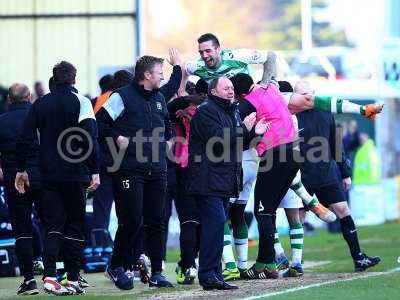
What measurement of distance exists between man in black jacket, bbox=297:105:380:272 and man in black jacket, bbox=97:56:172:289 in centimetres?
231

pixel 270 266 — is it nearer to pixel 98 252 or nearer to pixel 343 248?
pixel 98 252

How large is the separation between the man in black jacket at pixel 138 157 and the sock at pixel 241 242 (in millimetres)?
1318

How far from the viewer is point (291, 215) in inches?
681

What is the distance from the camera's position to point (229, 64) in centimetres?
1616

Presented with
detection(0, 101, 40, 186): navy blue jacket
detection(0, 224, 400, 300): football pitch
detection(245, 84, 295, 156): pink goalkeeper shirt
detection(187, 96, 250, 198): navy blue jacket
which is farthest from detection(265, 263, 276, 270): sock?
detection(0, 101, 40, 186): navy blue jacket

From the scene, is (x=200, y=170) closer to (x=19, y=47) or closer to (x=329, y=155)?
(x=329, y=155)

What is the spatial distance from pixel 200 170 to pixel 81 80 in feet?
66.1

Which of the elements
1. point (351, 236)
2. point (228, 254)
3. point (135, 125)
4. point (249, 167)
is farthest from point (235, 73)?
point (351, 236)

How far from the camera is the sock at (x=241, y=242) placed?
53.6 feet

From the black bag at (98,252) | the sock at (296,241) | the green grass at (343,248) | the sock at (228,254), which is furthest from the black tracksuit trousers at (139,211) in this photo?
the black bag at (98,252)

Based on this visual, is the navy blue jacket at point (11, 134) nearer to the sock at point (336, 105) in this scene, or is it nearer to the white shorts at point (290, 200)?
the sock at point (336, 105)

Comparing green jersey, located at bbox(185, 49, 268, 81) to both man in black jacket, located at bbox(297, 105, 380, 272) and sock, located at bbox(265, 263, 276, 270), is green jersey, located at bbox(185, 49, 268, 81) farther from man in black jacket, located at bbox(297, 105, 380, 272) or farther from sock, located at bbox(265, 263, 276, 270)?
sock, located at bbox(265, 263, 276, 270)

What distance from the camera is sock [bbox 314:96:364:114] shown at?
51.1ft

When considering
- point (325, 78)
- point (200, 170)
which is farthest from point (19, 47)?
point (200, 170)
